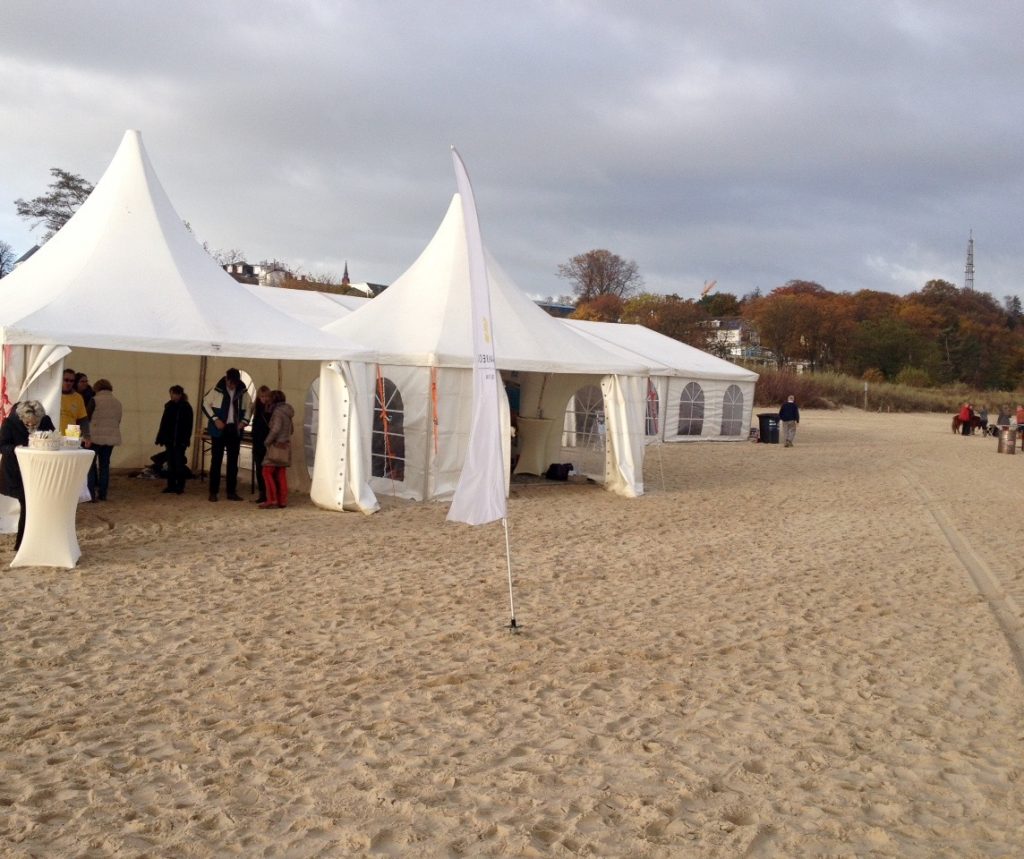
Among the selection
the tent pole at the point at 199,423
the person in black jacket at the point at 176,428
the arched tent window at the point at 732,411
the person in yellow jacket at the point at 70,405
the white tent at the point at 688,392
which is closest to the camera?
the person in yellow jacket at the point at 70,405

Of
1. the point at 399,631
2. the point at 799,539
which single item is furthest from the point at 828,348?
the point at 399,631

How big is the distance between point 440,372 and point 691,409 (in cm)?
1291

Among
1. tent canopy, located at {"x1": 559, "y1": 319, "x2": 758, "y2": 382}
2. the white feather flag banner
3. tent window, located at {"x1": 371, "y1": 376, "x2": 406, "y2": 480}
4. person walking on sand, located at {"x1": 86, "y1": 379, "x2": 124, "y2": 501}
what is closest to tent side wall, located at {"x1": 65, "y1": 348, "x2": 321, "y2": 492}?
tent window, located at {"x1": 371, "y1": 376, "x2": 406, "y2": 480}

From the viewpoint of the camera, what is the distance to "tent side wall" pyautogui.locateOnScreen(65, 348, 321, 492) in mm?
12883

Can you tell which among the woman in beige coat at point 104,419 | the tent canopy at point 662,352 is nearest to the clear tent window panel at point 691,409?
the tent canopy at point 662,352

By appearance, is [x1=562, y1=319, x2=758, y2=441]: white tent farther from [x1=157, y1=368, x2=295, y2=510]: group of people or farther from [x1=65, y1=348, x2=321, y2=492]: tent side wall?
[x1=157, y1=368, x2=295, y2=510]: group of people

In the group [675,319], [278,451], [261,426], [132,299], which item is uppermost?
[675,319]

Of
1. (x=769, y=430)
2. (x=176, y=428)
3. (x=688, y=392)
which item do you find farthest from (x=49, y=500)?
(x=769, y=430)

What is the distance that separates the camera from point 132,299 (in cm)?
927

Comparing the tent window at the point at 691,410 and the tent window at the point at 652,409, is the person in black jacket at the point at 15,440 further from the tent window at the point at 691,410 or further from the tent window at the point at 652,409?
the tent window at the point at 691,410

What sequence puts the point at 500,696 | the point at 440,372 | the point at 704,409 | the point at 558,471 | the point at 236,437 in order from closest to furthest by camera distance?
the point at 500,696
the point at 236,437
the point at 440,372
the point at 558,471
the point at 704,409

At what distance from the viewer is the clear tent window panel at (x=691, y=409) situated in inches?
905

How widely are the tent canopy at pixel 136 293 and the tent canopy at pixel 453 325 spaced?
46.9 inches

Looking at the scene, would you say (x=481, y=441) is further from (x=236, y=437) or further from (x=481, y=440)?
(x=236, y=437)
